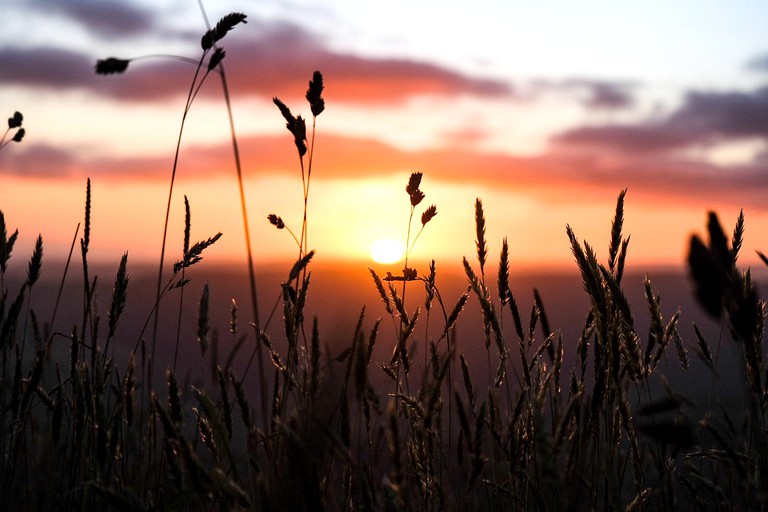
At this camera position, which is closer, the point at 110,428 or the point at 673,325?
the point at 110,428

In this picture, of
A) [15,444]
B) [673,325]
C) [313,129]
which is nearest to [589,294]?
[673,325]

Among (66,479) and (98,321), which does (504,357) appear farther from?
(66,479)

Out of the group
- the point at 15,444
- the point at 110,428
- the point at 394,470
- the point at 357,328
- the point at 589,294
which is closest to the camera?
the point at 394,470

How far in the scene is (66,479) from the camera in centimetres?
253

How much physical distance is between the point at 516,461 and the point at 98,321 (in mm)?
1432

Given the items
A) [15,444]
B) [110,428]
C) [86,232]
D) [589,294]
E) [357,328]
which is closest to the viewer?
[357,328]

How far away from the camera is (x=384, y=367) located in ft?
7.55

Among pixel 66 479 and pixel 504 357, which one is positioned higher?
pixel 504 357

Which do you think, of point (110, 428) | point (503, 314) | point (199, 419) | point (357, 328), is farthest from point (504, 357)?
point (110, 428)

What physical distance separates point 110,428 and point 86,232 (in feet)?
2.29

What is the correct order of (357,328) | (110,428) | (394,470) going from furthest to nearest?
(110,428) < (357,328) < (394,470)

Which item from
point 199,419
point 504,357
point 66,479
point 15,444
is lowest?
point 66,479

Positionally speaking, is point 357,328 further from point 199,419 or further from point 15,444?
point 15,444

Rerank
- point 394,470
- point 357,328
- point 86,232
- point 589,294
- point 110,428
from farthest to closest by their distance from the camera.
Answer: point 86,232, point 110,428, point 589,294, point 357,328, point 394,470
